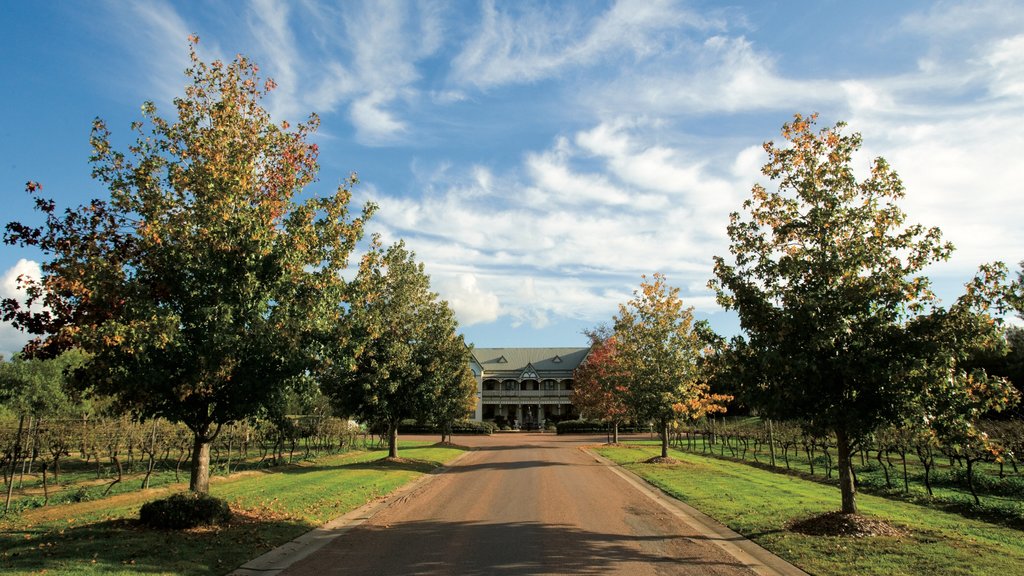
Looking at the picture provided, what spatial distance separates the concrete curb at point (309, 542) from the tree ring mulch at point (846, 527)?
837 cm

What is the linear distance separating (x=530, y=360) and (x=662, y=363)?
198ft

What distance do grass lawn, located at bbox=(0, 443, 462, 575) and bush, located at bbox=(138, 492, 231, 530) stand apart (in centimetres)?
25

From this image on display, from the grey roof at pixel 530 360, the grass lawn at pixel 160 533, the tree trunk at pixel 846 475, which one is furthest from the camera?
the grey roof at pixel 530 360

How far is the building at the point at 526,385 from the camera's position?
82.5 metres

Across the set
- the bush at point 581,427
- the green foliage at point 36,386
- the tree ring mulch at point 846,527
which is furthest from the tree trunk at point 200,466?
the bush at point 581,427

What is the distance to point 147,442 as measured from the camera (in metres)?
21.6

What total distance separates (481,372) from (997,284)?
250 feet

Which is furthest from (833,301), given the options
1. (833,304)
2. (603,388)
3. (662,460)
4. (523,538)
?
(603,388)

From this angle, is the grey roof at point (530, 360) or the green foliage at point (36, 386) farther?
the grey roof at point (530, 360)

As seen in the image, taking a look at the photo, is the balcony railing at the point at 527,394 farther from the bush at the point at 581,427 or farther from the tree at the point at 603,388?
the tree at the point at 603,388

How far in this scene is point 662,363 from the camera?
28016 millimetres

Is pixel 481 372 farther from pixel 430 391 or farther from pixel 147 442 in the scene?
pixel 147 442

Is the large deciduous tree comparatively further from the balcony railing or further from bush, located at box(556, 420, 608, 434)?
the balcony railing

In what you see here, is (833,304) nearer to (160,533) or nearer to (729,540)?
(729,540)
